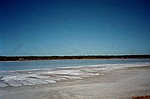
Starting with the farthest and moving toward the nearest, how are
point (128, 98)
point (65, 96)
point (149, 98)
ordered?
1. point (65, 96)
2. point (128, 98)
3. point (149, 98)

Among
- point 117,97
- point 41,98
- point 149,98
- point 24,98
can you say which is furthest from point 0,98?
point 149,98

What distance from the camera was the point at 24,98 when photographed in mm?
6762

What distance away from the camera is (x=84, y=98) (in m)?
6.59

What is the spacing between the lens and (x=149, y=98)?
511 centimetres

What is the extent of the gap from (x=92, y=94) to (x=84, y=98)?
651mm

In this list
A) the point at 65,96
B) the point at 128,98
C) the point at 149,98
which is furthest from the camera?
the point at 65,96

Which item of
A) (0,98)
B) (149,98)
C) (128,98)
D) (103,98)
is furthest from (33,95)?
(149,98)

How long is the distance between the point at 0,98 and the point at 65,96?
2.18 metres

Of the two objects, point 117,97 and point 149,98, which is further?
point 117,97

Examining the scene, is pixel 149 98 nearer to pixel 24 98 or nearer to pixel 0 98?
pixel 24 98

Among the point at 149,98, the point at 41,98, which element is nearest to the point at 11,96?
the point at 41,98

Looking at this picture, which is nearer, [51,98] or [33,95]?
[51,98]

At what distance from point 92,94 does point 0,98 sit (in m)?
3.13

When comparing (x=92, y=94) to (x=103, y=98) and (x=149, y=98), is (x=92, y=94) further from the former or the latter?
(x=149, y=98)
